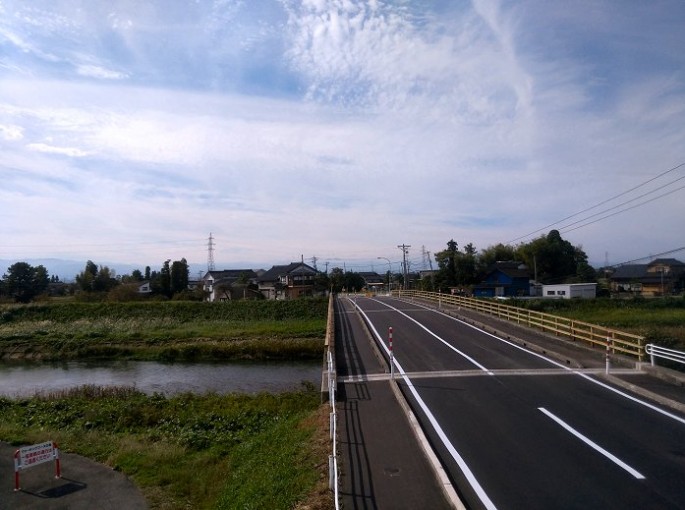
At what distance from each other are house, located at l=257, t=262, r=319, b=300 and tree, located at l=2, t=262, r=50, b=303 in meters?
31.7

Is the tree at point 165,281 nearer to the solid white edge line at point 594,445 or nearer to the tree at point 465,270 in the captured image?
the tree at point 465,270

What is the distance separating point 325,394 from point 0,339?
127 ft

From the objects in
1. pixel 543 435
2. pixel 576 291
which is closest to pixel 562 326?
pixel 543 435

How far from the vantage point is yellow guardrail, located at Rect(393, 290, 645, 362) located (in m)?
16.8

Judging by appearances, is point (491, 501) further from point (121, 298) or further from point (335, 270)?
point (335, 270)

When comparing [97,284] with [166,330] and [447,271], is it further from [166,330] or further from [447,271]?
[447,271]

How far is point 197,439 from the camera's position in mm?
14930

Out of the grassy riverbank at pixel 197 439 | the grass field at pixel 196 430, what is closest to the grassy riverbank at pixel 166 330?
the grass field at pixel 196 430

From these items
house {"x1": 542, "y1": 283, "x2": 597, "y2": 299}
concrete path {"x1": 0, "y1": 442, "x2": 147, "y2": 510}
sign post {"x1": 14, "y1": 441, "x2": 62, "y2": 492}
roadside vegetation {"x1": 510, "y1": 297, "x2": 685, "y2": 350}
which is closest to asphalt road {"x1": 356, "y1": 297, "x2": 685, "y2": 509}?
concrete path {"x1": 0, "y1": 442, "x2": 147, "y2": 510}

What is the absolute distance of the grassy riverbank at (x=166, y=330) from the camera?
3641 cm

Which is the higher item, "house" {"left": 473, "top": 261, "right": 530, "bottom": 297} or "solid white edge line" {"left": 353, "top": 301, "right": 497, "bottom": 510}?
"house" {"left": 473, "top": 261, "right": 530, "bottom": 297}

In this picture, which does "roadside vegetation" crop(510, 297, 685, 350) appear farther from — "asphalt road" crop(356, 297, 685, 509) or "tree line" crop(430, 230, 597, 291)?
"tree line" crop(430, 230, 597, 291)

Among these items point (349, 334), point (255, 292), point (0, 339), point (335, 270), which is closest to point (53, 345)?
point (0, 339)

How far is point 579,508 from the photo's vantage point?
6688 millimetres
